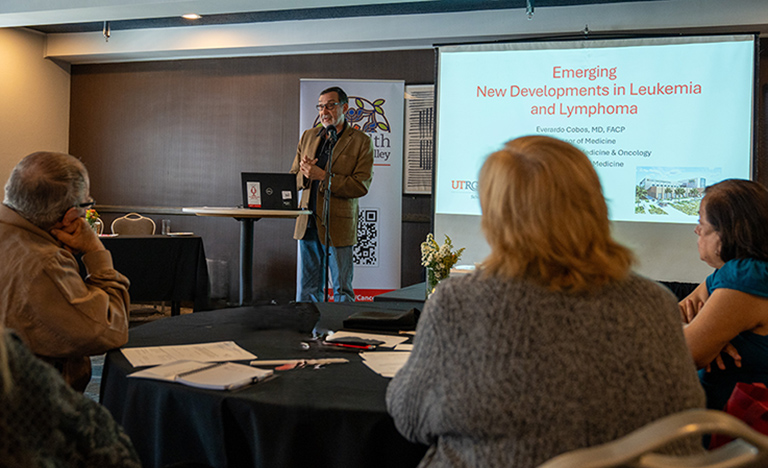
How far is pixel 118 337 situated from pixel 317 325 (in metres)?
0.61

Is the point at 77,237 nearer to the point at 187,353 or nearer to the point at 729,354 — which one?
the point at 187,353

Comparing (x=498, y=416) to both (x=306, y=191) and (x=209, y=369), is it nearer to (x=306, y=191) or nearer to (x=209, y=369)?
(x=209, y=369)

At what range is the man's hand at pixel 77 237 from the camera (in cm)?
176

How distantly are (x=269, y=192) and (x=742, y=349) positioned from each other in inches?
132

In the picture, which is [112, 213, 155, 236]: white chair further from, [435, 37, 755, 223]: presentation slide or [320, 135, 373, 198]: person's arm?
[435, 37, 755, 223]: presentation slide

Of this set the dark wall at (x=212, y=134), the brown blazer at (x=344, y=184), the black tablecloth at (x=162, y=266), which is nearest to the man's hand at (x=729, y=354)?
the brown blazer at (x=344, y=184)

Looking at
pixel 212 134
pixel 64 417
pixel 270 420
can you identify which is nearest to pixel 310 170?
pixel 212 134

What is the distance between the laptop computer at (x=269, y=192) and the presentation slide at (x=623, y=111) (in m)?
1.36

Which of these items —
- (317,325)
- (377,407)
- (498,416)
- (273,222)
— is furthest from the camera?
(273,222)

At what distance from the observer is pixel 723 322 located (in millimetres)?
1635

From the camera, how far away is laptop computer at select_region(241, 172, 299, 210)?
4.43m

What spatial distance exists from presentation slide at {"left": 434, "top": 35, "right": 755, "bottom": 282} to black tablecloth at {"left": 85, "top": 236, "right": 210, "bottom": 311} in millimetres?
2142

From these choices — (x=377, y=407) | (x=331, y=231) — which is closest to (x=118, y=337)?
(x=377, y=407)

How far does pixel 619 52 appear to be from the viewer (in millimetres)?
4762
